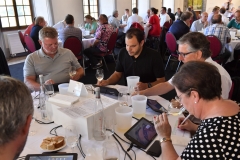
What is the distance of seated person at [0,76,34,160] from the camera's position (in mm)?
696

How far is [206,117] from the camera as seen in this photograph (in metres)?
1.06

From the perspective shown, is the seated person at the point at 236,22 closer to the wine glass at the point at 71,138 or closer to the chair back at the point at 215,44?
the chair back at the point at 215,44

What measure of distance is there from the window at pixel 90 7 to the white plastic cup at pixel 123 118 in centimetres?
754

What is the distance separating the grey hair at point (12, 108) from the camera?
2.27 ft

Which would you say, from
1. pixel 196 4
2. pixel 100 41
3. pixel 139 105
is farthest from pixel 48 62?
pixel 196 4

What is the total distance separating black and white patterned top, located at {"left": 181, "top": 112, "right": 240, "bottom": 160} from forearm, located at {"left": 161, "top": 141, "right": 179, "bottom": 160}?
10 cm

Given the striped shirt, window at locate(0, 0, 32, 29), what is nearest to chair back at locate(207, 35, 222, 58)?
the striped shirt

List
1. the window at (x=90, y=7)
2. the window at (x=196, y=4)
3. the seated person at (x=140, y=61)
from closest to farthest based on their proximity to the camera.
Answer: the seated person at (x=140, y=61) → the window at (x=90, y=7) → the window at (x=196, y=4)

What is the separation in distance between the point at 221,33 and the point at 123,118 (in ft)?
12.3

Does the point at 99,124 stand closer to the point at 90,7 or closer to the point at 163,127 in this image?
the point at 163,127

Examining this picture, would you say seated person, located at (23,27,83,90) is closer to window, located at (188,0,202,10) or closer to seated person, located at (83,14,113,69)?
seated person, located at (83,14,113,69)

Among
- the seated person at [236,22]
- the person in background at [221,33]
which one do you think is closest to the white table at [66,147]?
the person in background at [221,33]

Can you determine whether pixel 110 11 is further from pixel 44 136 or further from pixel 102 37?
pixel 44 136

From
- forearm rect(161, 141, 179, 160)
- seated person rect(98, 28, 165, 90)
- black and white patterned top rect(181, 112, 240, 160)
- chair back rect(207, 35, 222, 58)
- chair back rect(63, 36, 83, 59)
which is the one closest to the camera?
black and white patterned top rect(181, 112, 240, 160)
